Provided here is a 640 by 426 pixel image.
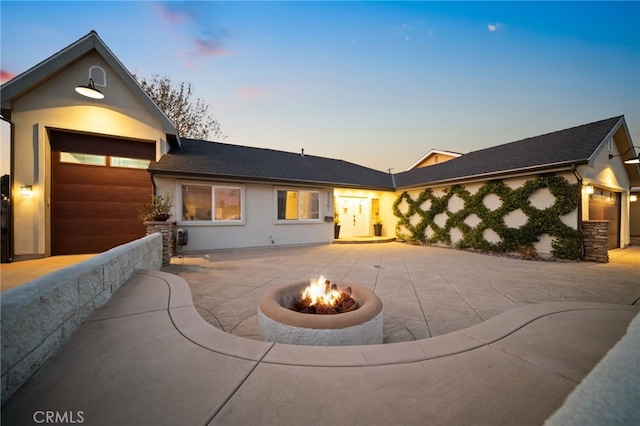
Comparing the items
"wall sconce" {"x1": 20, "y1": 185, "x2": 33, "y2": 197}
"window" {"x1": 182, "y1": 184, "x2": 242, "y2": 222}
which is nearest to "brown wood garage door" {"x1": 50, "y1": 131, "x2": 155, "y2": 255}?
"wall sconce" {"x1": 20, "y1": 185, "x2": 33, "y2": 197}

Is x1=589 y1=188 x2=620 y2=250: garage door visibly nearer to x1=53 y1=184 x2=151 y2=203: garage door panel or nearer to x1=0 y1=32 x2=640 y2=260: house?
x1=0 y1=32 x2=640 y2=260: house

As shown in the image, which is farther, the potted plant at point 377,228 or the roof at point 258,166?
the potted plant at point 377,228

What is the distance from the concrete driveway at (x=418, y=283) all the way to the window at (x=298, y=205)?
304 centimetres

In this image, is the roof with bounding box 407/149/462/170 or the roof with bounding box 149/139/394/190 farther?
the roof with bounding box 407/149/462/170

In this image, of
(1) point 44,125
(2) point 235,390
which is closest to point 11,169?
(1) point 44,125

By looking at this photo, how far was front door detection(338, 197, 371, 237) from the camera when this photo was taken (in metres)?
13.3

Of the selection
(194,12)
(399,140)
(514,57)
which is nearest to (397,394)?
(194,12)

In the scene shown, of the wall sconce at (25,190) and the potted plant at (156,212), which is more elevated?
the wall sconce at (25,190)

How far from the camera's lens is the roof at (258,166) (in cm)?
873

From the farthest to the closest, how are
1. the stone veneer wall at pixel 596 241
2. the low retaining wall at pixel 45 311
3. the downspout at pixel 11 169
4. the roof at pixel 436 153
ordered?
the roof at pixel 436 153, the stone veneer wall at pixel 596 241, the downspout at pixel 11 169, the low retaining wall at pixel 45 311

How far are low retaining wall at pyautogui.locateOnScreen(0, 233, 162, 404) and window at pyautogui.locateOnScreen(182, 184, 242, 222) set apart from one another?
604 centimetres

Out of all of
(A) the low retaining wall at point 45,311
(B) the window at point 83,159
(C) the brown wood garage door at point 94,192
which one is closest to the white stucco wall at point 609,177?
(A) the low retaining wall at point 45,311

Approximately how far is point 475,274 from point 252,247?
7853mm

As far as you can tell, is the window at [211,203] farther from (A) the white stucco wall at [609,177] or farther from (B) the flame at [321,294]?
(A) the white stucco wall at [609,177]
